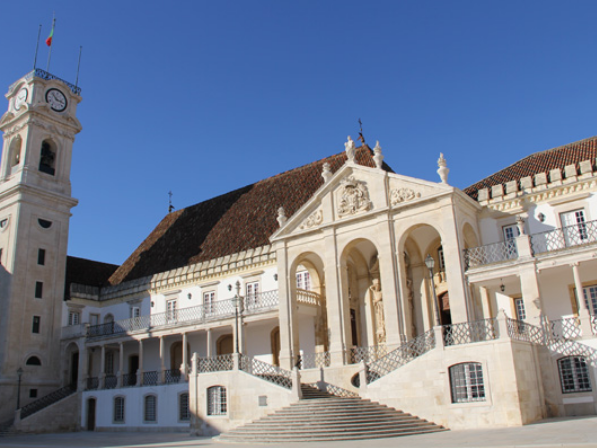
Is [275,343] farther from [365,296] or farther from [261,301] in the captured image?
[365,296]

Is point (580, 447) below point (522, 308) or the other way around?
below

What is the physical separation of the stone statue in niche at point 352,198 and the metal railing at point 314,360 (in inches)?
226

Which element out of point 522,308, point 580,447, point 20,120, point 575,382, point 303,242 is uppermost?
point 20,120

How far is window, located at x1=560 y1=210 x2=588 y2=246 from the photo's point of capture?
65.5 feet

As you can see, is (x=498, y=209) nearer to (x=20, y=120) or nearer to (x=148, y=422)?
(x=148, y=422)

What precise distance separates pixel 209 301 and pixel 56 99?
1714 cm

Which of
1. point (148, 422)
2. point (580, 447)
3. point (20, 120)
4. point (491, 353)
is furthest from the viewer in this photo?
point (20, 120)

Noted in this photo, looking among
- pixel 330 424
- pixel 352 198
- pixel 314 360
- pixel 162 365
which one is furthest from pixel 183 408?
pixel 352 198

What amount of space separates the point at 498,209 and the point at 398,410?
909 centimetres

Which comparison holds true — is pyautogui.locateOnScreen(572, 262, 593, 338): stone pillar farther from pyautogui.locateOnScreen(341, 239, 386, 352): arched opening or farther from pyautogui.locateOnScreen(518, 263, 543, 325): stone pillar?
pyautogui.locateOnScreen(341, 239, 386, 352): arched opening

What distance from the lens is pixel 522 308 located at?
21.1 metres

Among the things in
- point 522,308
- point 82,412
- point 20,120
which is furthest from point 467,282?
point 20,120

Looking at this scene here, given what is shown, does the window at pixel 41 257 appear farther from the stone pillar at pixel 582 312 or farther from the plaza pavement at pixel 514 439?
the stone pillar at pixel 582 312

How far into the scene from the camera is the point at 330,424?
662 inches
